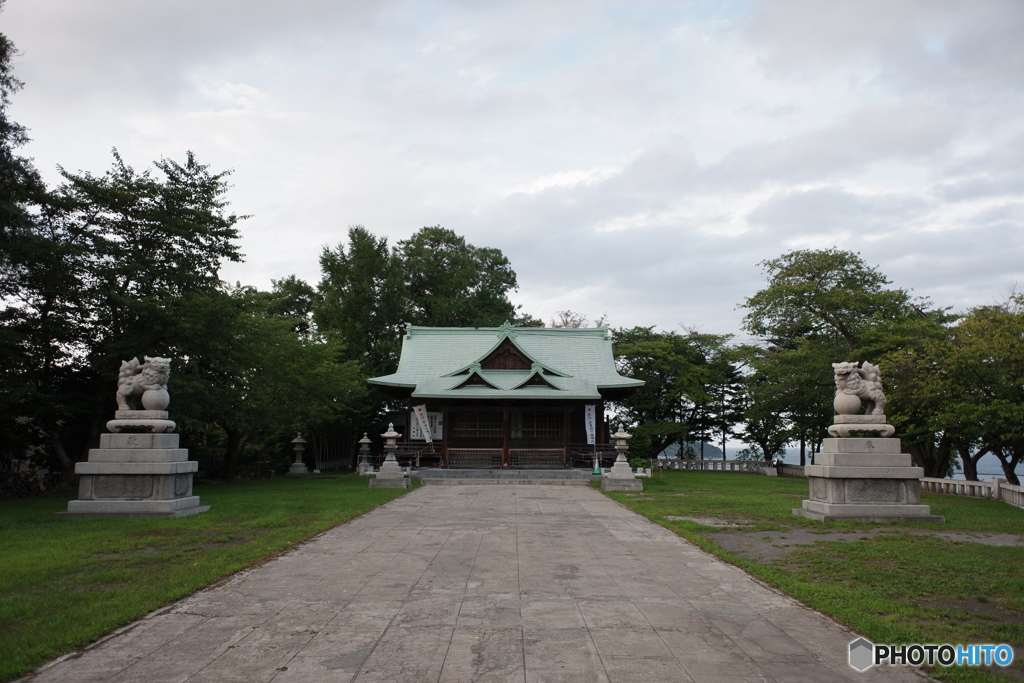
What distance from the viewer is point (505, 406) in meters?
28.8

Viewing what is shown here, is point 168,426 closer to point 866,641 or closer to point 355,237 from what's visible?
point 866,641

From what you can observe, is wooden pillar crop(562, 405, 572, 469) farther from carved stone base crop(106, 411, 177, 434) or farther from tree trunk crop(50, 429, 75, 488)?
carved stone base crop(106, 411, 177, 434)

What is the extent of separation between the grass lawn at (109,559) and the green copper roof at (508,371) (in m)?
13.5

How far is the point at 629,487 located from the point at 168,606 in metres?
16.2

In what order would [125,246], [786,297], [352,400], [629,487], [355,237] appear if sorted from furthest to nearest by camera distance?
[355,237]
[352,400]
[786,297]
[629,487]
[125,246]

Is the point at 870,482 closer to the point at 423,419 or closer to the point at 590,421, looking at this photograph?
the point at 590,421

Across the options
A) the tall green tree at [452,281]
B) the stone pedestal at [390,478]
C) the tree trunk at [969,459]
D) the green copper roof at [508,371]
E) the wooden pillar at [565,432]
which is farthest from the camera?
the tall green tree at [452,281]

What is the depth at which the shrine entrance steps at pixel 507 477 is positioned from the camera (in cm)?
2425

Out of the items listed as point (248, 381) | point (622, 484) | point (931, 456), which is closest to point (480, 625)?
point (622, 484)

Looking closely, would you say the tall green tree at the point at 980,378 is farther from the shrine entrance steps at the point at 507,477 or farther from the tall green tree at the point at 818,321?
the shrine entrance steps at the point at 507,477

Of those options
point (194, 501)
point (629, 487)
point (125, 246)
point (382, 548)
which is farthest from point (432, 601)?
point (125, 246)

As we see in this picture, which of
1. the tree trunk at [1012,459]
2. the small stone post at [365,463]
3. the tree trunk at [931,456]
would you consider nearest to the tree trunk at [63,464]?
the small stone post at [365,463]

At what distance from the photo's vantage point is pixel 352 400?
34.0 m

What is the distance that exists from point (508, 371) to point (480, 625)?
25251 millimetres
